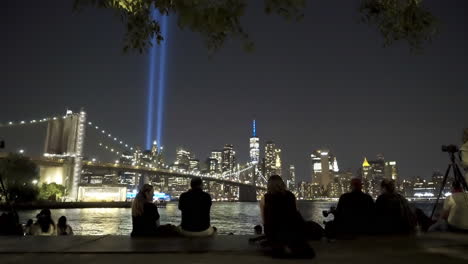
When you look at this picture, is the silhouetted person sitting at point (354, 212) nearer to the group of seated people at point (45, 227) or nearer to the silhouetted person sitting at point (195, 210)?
the silhouetted person sitting at point (195, 210)

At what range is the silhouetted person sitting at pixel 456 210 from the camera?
5.38 meters

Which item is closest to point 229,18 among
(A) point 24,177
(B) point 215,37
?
(B) point 215,37

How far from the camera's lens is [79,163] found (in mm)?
59031

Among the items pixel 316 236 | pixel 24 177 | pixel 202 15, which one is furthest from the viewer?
pixel 24 177

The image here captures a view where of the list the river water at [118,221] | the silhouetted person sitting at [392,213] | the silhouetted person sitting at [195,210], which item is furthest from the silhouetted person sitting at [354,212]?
the river water at [118,221]

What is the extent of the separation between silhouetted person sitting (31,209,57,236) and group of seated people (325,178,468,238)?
5729 millimetres

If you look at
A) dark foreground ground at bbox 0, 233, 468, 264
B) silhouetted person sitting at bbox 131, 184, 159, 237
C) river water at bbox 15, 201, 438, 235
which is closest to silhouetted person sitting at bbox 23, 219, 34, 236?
dark foreground ground at bbox 0, 233, 468, 264

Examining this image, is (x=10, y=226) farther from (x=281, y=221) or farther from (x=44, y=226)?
(x=281, y=221)

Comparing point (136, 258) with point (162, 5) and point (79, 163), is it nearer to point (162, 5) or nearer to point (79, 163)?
point (162, 5)

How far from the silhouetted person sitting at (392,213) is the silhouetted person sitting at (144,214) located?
11.5 feet

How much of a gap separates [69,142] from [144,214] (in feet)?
203

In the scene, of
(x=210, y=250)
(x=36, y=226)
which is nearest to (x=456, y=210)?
(x=210, y=250)

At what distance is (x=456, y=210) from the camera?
5.58m

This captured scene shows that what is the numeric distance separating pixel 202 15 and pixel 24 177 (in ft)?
169
